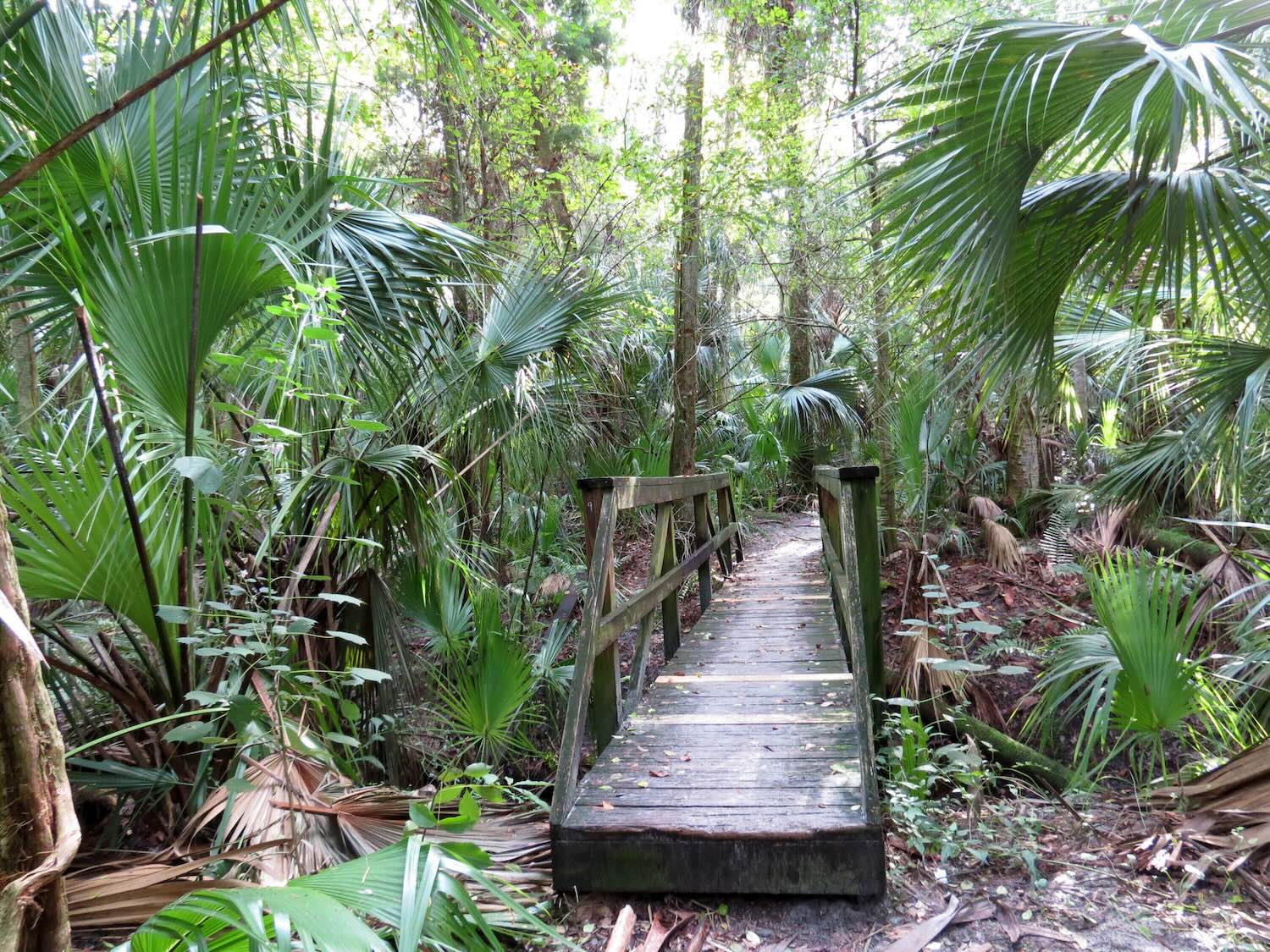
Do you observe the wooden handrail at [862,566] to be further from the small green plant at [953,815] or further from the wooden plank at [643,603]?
the wooden plank at [643,603]

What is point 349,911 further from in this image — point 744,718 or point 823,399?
point 823,399

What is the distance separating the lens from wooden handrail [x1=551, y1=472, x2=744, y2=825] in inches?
100

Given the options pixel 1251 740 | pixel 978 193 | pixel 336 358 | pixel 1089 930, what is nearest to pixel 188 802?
pixel 336 358

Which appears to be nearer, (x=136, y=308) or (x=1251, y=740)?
(x=136, y=308)

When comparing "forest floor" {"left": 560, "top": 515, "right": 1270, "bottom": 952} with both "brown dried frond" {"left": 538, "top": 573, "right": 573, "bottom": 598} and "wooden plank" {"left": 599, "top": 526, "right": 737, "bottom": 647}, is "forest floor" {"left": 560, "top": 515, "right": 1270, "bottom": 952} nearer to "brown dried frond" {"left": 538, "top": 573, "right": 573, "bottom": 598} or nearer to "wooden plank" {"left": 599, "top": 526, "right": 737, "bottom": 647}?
"wooden plank" {"left": 599, "top": 526, "right": 737, "bottom": 647}

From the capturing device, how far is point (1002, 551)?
23.4ft

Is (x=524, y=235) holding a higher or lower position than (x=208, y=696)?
higher

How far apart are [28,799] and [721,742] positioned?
2.24m

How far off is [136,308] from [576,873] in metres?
2.08

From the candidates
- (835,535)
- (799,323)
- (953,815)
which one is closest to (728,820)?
(953,815)

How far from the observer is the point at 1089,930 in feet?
6.67

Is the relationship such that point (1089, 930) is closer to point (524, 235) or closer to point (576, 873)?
point (576, 873)

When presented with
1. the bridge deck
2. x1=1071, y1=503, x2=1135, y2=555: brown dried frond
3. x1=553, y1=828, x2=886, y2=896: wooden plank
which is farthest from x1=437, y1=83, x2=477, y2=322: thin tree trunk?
x1=1071, y1=503, x2=1135, y2=555: brown dried frond

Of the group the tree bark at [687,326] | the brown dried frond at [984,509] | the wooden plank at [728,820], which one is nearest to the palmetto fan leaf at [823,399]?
the brown dried frond at [984,509]
